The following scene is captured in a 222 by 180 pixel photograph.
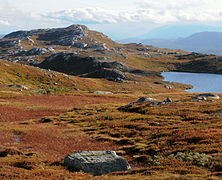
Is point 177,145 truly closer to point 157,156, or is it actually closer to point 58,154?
point 157,156

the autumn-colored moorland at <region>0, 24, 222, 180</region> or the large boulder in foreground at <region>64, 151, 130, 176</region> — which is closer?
the autumn-colored moorland at <region>0, 24, 222, 180</region>

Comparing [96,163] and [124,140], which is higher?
[96,163]

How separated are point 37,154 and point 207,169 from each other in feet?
51.2

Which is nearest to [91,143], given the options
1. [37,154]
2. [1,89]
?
[37,154]

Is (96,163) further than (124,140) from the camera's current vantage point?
No

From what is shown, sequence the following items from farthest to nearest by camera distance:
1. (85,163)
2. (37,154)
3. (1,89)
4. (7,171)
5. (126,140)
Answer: (1,89), (126,140), (37,154), (85,163), (7,171)

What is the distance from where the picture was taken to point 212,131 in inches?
1209

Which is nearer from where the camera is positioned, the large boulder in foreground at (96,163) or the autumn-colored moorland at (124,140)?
the autumn-colored moorland at (124,140)

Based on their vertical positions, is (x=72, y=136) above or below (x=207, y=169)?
below

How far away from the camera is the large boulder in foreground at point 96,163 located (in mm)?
20797

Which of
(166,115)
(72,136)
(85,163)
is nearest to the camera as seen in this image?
(85,163)

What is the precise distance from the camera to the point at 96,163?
21047 millimetres

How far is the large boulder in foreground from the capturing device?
68.2 feet

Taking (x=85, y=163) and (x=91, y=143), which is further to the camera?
(x=91, y=143)
